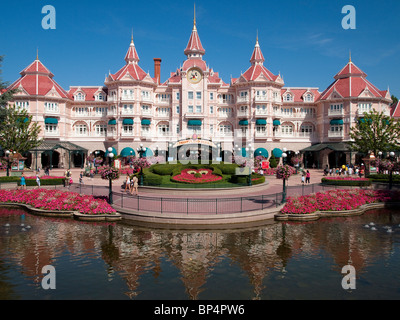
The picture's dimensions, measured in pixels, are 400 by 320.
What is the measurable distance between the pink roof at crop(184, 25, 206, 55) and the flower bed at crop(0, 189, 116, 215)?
1686 inches

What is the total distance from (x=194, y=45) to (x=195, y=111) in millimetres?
13649

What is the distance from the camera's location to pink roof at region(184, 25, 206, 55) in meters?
59.1

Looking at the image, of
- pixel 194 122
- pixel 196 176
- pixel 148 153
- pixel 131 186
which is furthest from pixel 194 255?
pixel 194 122

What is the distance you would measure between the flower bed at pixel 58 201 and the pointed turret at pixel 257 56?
151 ft

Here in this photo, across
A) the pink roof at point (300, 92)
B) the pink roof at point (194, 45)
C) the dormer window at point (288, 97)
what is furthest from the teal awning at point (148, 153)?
the pink roof at point (300, 92)

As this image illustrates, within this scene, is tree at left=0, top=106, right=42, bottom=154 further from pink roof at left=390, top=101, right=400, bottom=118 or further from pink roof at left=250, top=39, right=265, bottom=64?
pink roof at left=390, top=101, right=400, bottom=118

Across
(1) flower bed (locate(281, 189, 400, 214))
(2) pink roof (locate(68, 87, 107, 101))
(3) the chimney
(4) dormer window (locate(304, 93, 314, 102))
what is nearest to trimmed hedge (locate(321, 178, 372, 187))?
(1) flower bed (locate(281, 189, 400, 214))

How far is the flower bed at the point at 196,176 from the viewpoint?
29.9 m

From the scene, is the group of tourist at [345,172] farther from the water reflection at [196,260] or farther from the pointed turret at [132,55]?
the pointed turret at [132,55]

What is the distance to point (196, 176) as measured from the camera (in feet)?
103

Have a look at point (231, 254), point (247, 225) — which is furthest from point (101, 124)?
point (231, 254)
